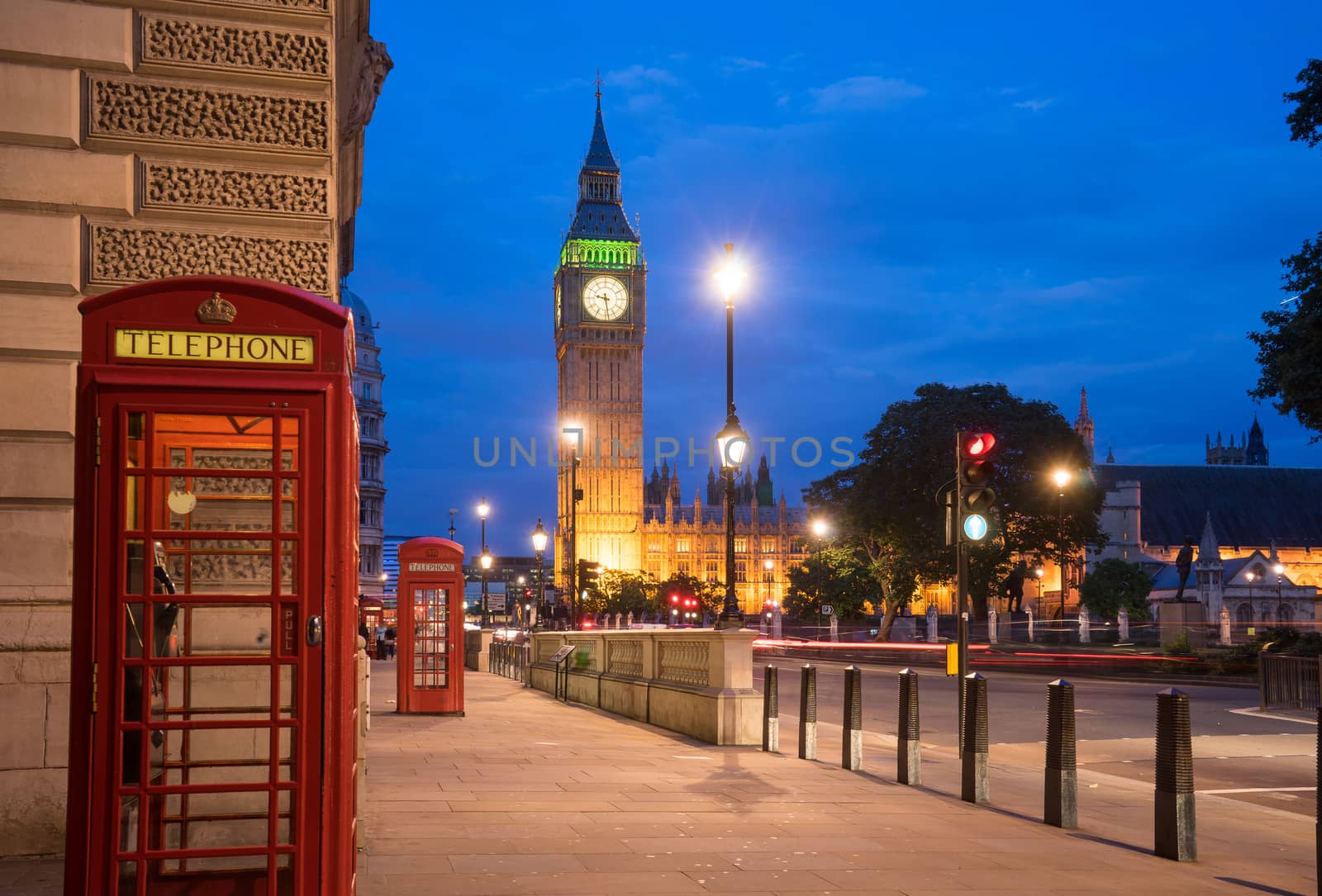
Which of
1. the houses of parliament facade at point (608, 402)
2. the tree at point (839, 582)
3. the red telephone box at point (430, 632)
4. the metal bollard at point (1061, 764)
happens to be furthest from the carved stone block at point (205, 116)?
the houses of parliament facade at point (608, 402)

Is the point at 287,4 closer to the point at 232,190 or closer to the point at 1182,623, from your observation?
the point at 232,190

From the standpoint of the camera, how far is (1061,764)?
32.3 feet

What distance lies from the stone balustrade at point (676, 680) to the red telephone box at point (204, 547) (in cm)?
1054

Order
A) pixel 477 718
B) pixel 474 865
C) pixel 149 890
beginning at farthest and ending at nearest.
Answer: pixel 477 718
pixel 474 865
pixel 149 890

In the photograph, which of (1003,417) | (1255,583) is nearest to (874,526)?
(1003,417)

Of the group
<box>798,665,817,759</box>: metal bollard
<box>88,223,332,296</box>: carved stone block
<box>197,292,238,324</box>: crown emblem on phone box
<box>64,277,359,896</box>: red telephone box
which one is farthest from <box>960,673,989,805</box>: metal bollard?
<box>197,292,238,324</box>: crown emblem on phone box

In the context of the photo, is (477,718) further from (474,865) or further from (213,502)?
(213,502)

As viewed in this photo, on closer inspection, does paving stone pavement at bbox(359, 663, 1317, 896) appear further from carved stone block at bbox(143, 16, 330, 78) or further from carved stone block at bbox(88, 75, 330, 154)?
carved stone block at bbox(143, 16, 330, 78)

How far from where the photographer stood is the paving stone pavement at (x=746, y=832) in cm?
714

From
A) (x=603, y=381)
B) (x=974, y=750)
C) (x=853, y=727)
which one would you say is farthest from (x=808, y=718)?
(x=603, y=381)

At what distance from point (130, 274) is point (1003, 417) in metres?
59.8

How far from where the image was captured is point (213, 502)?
5461 mm

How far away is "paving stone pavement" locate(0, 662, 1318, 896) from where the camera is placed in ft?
23.4

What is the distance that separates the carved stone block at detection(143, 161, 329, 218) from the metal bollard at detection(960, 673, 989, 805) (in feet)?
21.7
